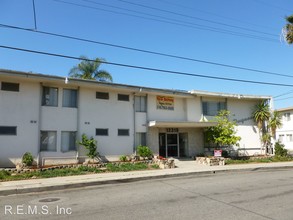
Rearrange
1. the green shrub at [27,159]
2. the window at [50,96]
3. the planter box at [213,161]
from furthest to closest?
the planter box at [213,161] → the window at [50,96] → the green shrub at [27,159]

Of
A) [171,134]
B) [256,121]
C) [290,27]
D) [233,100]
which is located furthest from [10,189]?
[256,121]

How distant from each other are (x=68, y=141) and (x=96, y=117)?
256 centimetres

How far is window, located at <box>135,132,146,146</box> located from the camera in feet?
72.7

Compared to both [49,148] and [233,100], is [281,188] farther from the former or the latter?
[233,100]

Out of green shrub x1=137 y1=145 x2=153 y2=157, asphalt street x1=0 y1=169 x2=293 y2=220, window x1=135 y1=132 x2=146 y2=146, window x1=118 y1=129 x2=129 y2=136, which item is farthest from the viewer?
window x1=135 y1=132 x2=146 y2=146

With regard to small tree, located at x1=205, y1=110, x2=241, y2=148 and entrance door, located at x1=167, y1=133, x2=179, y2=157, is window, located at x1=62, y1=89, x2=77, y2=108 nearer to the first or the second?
entrance door, located at x1=167, y1=133, x2=179, y2=157

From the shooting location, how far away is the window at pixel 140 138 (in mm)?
22172

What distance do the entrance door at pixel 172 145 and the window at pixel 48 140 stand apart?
923 centimetres

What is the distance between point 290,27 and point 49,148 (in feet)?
59.2

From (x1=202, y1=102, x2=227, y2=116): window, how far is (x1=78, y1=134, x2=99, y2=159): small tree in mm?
10700

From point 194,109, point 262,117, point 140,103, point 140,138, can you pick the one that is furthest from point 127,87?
point 262,117

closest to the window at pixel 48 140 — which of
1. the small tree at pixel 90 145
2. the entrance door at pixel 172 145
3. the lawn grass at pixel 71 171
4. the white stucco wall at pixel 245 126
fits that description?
the small tree at pixel 90 145

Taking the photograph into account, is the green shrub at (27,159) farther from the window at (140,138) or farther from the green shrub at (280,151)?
the green shrub at (280,151)

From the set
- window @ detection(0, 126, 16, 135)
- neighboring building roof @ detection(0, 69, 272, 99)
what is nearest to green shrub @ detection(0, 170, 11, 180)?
window @ detection(0, 126, 16, 135)
